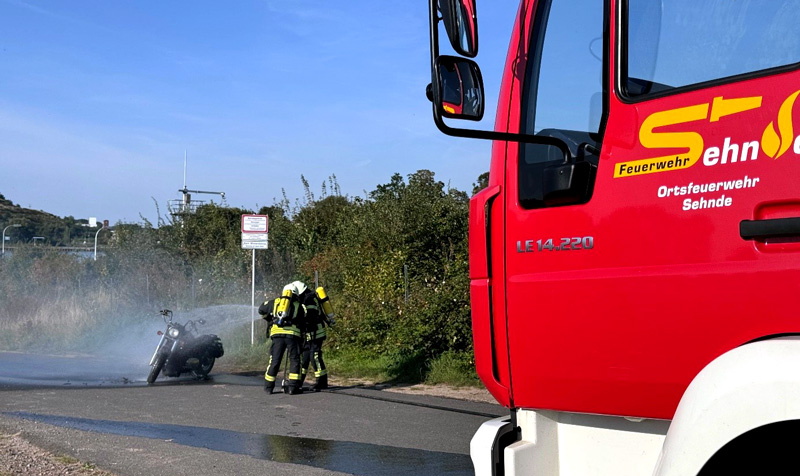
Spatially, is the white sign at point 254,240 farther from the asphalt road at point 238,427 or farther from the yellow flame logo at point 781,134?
the yellow flame logo at point 781,134

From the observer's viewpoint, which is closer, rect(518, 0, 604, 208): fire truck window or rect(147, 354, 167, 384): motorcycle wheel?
rect(518, 0, 604, 208): fire truck window

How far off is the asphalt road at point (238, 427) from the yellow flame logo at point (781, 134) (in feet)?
15.5

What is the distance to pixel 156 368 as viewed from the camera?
13.2 metres

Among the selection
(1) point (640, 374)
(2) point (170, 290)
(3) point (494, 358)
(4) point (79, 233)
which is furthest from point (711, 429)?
(4) point (79, 233)

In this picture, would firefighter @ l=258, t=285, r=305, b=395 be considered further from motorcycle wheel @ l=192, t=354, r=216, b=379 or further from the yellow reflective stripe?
motorcycle wheel @ l=192, t=354, r=216, b=379

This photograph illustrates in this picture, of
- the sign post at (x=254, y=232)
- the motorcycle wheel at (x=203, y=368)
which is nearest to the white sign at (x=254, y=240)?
the sign post at (x=254, y=232)

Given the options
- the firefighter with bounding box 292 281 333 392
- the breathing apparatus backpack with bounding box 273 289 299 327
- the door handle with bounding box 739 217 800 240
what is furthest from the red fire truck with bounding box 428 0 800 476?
the firefighter with bounding box 292 281 333 392

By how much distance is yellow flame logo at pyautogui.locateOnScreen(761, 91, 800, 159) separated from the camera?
8.77 feet

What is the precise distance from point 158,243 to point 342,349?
14258mm

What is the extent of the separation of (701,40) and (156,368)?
11.6 meters

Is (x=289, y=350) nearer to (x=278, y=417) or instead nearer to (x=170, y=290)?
(x=278, y=417)

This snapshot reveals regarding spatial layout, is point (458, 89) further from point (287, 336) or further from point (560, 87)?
point (287, 336)

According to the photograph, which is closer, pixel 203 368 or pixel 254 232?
pixel 203 368

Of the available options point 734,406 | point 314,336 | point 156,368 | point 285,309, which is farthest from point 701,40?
point 156,368
